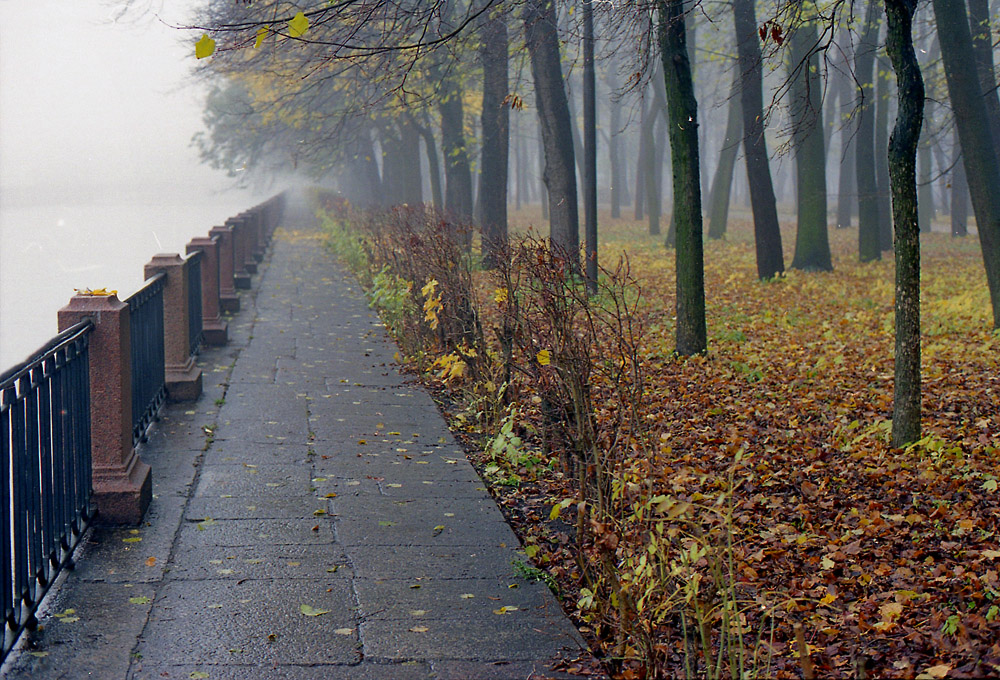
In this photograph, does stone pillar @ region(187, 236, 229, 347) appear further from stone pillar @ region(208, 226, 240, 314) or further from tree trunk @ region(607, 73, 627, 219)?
tree trunk @ region(607, 73, 627, 219)

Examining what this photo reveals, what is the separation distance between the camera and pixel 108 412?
5469mm

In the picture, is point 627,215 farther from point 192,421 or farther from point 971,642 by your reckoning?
point 971,642

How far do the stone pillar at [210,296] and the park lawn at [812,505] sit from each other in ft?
16.6

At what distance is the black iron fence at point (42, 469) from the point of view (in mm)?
3863

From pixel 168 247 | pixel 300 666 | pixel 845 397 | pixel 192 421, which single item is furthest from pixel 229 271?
pixel 168 247

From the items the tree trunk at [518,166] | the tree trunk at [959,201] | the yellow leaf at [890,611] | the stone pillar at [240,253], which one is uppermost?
the tree trunk at [518,166]

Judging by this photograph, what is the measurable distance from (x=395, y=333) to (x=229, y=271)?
431cm

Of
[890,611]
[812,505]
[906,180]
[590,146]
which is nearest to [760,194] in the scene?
[590,146]

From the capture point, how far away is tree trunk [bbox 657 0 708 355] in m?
10.3

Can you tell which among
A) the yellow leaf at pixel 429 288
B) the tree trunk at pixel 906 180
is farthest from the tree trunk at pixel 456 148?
the tree trunk at pixel 906 180

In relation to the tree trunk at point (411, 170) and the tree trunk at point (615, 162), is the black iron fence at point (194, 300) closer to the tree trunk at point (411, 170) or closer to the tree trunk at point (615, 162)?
Result: the tree trunk at point (411, 170)

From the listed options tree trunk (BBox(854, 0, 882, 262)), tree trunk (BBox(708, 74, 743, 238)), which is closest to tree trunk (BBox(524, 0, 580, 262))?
tree trunk (BBox(854, 0, 882, 262))

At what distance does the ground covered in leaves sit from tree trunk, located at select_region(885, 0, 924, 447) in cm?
65

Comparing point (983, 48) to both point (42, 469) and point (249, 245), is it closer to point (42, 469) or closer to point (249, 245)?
point (249, 245)
